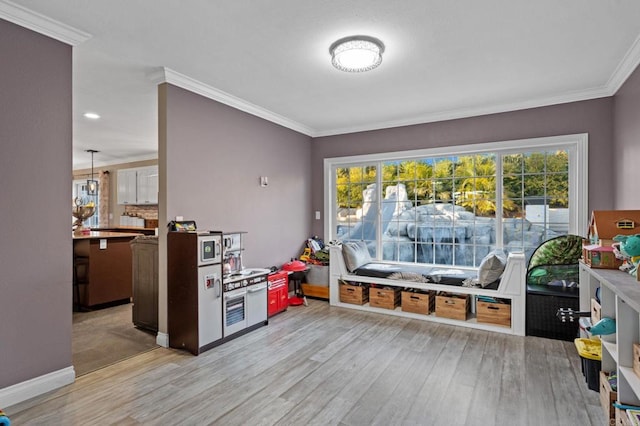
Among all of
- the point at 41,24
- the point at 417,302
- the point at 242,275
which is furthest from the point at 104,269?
the point at 417,302

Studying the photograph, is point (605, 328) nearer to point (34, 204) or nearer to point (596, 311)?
point (596, 311)

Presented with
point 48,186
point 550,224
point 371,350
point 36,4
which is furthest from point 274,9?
point 550,224

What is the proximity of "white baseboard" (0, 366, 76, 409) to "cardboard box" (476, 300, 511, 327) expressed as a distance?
12.6ft

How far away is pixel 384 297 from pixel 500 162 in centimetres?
228

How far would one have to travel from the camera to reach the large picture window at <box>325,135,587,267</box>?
13.1 ft

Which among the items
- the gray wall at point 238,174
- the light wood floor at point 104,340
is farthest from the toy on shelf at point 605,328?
the light wood floor at point 104,340

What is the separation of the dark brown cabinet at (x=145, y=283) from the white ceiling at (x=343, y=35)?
5.59 ft

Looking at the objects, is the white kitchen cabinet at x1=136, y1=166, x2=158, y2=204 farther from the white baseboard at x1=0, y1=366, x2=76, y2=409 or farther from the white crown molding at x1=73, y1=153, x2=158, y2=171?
the white baseboard at x1=0, y1=366, x2=76, y2=409

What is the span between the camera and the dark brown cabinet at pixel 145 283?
138 inches

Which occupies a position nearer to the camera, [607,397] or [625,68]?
[607,397]

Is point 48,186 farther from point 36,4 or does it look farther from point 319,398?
point 319,398

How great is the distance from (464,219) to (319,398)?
10.5 ft

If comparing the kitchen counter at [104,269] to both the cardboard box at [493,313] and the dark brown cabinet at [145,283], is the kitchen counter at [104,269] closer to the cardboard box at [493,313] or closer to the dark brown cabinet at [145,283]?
A: the dark brown cabinet at [145,283]

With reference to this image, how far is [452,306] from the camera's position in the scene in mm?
3861
